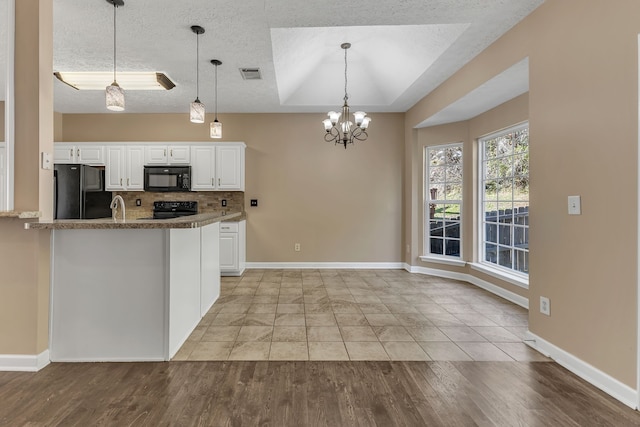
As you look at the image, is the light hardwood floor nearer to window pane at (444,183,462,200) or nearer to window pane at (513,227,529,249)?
window pane at (513,227,529,249)

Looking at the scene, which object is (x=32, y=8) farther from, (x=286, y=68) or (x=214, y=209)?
(x=214, y=209)

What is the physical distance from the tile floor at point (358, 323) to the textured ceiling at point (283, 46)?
2.62m

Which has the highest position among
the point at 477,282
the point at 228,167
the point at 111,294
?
the point at 228,167

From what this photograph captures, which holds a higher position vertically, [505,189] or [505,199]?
[505,189]

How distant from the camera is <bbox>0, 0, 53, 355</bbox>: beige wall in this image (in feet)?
7.34

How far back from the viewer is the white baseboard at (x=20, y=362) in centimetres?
222

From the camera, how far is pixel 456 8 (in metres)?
2.65

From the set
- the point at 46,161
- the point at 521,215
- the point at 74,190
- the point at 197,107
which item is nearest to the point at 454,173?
the point at 521,215

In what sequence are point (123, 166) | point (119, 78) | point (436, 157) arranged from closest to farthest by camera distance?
point (119, 78)
point (123, 166)
point (436, 157)

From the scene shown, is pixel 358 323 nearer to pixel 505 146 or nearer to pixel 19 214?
pixel 19 214

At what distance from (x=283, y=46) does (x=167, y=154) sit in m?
2.75

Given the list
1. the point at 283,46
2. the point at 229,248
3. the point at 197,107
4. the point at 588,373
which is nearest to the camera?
the point at 588,373

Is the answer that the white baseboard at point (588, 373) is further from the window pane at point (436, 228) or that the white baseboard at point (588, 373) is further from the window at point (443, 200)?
the window pane at point (436, 228)

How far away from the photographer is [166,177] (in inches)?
202
